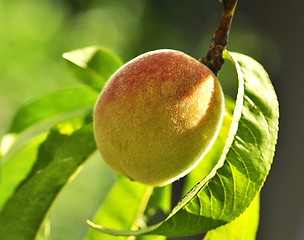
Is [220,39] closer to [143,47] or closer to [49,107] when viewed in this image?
[49,107]

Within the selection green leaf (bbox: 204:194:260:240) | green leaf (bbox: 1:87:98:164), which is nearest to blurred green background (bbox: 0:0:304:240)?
green leaf (bbox: 1:87:98:164)

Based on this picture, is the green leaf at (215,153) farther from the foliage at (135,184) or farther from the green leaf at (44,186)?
the green leaf at (44,186)

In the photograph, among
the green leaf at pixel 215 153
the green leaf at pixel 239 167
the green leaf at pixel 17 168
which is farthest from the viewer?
the green leaf at pixel 17 168

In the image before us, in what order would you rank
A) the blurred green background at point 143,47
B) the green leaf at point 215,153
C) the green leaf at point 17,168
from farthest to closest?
the blurred green background at point 143,47 < the green leaf at point 17,168 < the green leaf at point 215,153

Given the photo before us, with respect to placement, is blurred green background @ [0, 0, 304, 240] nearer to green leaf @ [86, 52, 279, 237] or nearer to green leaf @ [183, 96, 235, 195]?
green leaf @ [183, 96, 235, 195]

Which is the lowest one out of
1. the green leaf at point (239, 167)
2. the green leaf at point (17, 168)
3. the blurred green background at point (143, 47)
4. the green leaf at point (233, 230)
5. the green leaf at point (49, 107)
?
the blurred green background at point (143, 47)

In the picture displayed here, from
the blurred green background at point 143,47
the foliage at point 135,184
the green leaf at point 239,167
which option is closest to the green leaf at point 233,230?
the foliage at point 135,184

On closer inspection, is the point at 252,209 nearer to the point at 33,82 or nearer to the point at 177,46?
the point at 33,82

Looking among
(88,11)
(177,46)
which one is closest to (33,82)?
(88,11)
